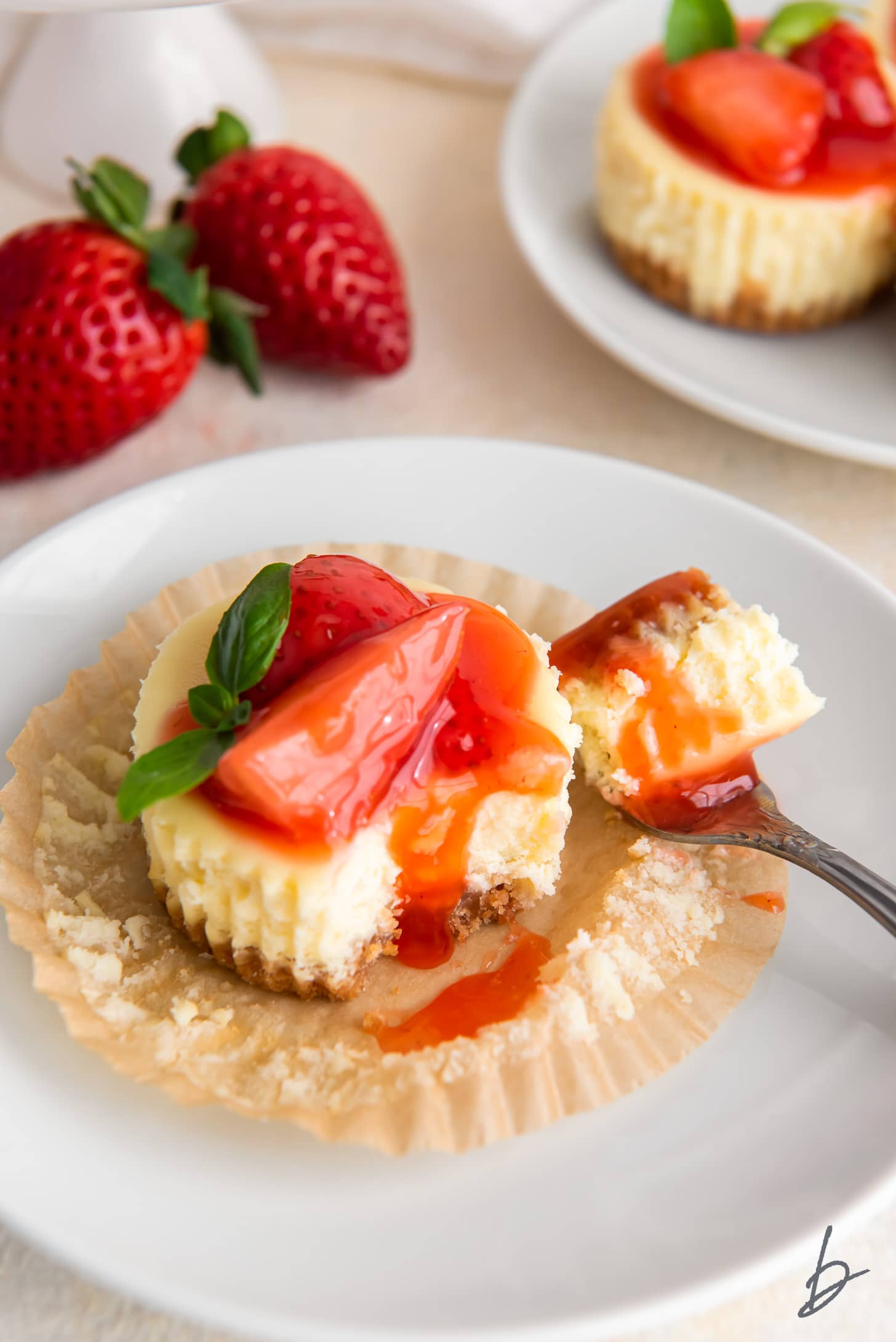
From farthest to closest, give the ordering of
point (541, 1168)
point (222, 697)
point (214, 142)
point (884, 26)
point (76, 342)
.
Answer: point (884, 26)
point (214, 142)
point (76, 342)
point (222, 697)
point (541, 1168)

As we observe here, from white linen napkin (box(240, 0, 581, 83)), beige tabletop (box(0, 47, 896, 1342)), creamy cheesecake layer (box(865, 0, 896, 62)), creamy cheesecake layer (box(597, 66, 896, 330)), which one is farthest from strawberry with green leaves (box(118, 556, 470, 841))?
white linen napkin (box(240, 0, 581, 83))

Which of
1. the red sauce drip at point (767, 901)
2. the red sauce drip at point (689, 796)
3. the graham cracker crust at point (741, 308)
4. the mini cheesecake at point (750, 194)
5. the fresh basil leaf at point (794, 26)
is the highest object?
the fresh basil leaf at point (794, 26)


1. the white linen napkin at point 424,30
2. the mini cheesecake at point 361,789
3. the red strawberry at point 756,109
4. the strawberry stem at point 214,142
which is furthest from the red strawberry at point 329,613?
the white linen napkin at point 424,30

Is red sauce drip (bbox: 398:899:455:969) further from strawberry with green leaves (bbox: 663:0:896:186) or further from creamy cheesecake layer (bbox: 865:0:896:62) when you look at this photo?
creamy cheesecake layer (bbox: 865:0:896:62)

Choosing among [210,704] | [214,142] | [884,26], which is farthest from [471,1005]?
[884,26]

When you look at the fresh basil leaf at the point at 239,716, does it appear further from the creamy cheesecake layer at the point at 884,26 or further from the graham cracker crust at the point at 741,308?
the creamy cheesecake layer at the point at 884,26

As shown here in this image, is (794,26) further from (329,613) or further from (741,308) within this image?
(329,613)
